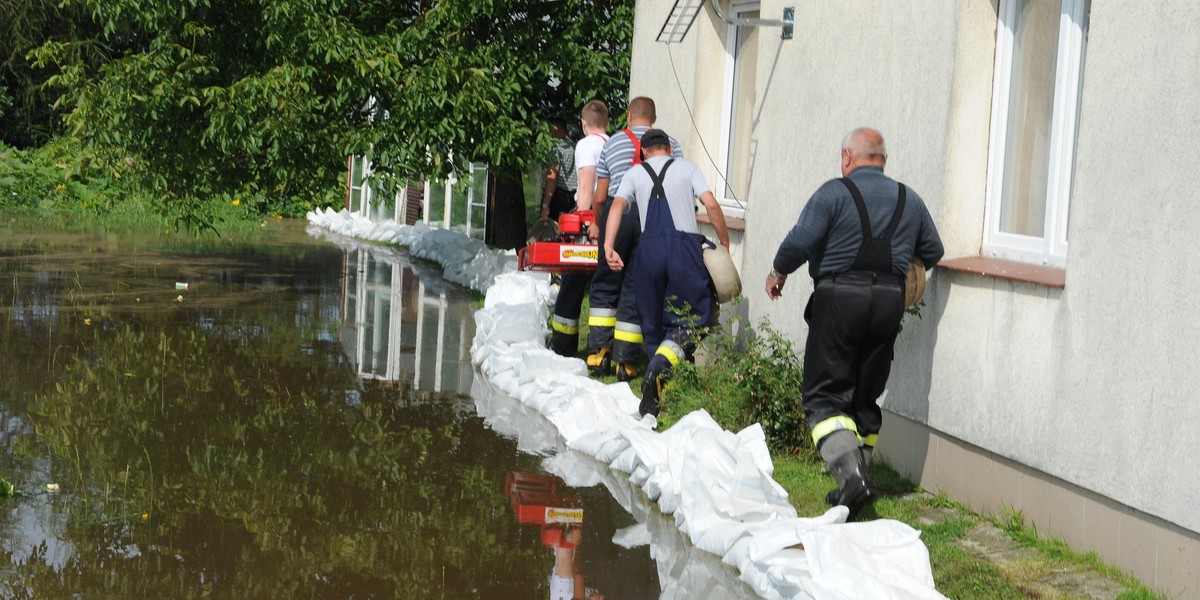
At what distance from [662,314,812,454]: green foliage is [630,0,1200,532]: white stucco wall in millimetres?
484

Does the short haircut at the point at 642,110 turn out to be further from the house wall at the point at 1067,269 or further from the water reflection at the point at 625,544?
the water reflection at the point at 625,544

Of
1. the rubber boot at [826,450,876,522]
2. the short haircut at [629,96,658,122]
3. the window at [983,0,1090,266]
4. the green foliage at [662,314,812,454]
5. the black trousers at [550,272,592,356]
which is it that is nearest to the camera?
the rubber boot at [826,450,876,522]

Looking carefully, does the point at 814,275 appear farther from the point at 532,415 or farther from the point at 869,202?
the point at 532,415

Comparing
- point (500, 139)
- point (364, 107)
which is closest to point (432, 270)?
point (364, 107)

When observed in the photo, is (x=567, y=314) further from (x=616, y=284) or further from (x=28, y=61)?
(x=28, y=61)

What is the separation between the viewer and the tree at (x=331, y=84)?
1470cm

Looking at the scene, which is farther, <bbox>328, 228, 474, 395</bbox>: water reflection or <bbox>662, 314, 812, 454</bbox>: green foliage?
<bbox>328, 228, 474, 395</bbox>: water reflection

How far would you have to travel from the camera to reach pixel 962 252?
7016 millimetres

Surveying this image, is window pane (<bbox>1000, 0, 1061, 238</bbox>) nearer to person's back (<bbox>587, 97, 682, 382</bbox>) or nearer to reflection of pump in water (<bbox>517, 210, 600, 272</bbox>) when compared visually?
person's back (<bbox>587, 97, 682, 382</bbox>)

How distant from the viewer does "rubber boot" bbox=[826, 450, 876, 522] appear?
623cm

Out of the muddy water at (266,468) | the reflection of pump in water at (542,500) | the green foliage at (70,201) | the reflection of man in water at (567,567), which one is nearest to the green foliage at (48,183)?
the green foliage at (70,201)

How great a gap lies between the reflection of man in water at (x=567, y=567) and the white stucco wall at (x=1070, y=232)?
6.46ft

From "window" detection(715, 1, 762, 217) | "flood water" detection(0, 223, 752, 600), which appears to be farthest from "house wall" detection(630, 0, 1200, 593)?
"window" detection(715, 1, 762, 217)

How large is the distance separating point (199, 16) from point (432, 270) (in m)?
4.92
